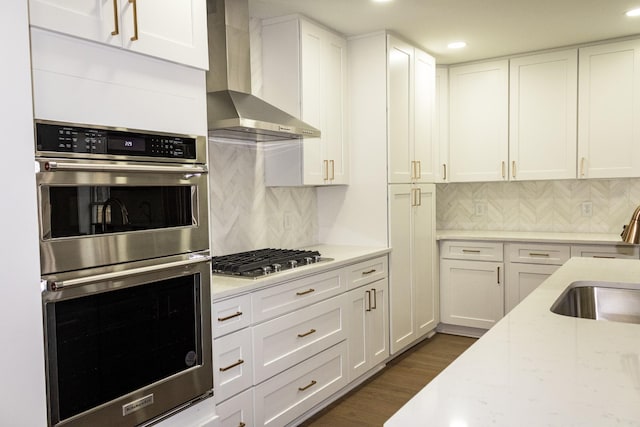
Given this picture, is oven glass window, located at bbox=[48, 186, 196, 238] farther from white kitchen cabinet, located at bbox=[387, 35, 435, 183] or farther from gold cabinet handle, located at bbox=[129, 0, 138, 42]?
white kitchen cabinet, located at bbox=[387, 35, 435, 183]

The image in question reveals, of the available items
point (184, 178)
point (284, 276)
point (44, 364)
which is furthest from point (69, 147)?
point (284, 276)

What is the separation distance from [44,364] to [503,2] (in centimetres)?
304

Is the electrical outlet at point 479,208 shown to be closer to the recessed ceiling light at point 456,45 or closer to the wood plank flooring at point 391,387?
the wood plank flooring at point 391,387

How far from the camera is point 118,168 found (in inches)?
63.5

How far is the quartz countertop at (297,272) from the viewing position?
7.43 feet

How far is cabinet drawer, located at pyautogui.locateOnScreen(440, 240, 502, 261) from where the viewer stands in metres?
4.29

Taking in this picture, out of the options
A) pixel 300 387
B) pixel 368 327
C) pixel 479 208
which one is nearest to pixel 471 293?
pixel 479 208

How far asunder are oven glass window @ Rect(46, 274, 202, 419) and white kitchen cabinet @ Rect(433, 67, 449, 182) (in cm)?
314

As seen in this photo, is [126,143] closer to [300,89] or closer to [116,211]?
[116,211]

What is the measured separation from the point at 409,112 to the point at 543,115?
1.23 m

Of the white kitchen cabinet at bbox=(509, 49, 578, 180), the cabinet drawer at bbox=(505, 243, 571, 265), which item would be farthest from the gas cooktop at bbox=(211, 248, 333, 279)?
the white kitchen cabinet at bbox=(509, 49, 578, 180)

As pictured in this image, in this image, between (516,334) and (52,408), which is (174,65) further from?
(516,334)

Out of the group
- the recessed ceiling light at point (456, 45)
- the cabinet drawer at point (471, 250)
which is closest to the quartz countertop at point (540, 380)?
the cabinet drawer at point (471, 250)

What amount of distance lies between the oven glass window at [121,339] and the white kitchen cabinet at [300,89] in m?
1.48
